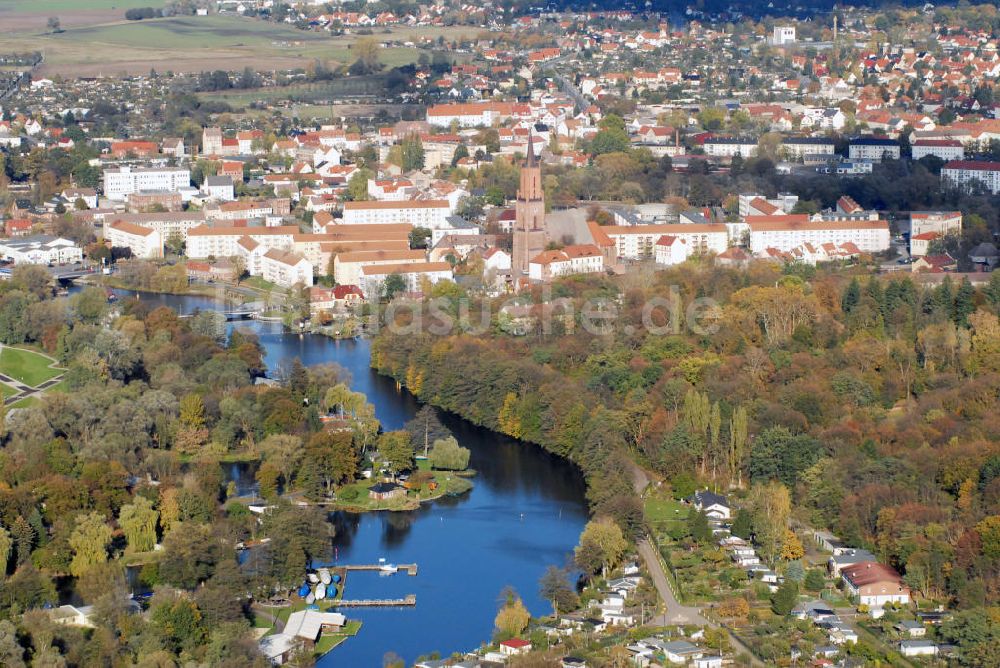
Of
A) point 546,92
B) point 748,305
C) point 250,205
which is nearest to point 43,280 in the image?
point 250,205

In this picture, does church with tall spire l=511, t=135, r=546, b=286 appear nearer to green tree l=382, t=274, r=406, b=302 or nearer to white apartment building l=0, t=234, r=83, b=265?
green tree l=382, t=274, r=406, b=302

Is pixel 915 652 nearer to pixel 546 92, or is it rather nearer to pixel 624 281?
pixel 624 281

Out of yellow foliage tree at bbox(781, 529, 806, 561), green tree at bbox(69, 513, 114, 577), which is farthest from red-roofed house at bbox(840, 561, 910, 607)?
green tree at bbox(69, 513, 114, 577)

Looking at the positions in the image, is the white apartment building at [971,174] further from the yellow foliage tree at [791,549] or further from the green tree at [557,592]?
the green tree at [557,592]

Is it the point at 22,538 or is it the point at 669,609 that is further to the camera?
the point at 22,538

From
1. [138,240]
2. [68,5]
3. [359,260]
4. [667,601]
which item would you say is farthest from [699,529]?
[68,5]

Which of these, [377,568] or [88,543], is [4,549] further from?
[377,568]

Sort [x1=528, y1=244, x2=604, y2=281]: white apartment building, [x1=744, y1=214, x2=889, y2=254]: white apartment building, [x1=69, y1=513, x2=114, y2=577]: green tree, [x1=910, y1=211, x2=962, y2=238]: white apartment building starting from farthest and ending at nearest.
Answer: [x1=744, y1=214, x2=889, y2=254]: white apartment building → [x1=910, y1=211, x2=962, y2=238]: white apartment building → [x1=528, y1=244, x2=604, y2=281]: white apartment building → [x1=69, y1=513, x2=114, y2=577]: green tree
